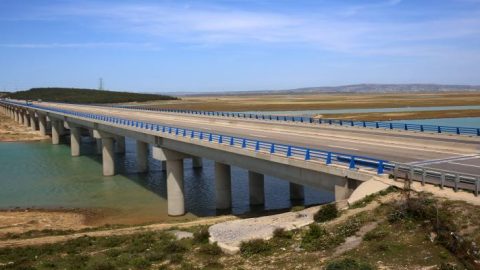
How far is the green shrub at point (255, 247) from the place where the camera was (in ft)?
50.2

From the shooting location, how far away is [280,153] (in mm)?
24203

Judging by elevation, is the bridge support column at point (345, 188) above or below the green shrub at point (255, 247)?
above

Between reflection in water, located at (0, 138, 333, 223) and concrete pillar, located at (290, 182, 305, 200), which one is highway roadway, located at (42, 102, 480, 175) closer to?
concrete pillar, located at (290, 182, 305, 200)

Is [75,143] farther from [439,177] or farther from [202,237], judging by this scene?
[439,177]

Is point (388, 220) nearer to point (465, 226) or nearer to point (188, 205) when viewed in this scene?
point (465, 226)

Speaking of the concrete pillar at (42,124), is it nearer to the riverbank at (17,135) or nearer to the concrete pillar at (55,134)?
the riverbank at (17,135)

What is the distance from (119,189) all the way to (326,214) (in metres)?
28.0

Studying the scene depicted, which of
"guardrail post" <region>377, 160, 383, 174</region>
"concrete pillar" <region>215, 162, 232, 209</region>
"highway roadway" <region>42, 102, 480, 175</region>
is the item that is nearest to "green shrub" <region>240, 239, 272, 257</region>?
"guardrail post" <region>377, 160, 383, 174</region>

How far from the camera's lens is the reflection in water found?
34062 mm

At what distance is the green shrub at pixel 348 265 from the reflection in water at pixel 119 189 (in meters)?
20.0

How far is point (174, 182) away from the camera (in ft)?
110

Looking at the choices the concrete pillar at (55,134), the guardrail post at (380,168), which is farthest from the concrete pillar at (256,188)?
the concrete pillar at (55,134)

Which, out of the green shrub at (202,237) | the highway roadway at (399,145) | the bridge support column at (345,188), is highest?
the highway roadway at (399,145)

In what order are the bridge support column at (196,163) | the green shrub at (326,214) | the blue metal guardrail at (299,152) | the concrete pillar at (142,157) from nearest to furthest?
the green shrub at (326,214) < the blue metal guardrail at (299,152) < the bridge support column at (196,163) < the concrete pillar at (142,157)
